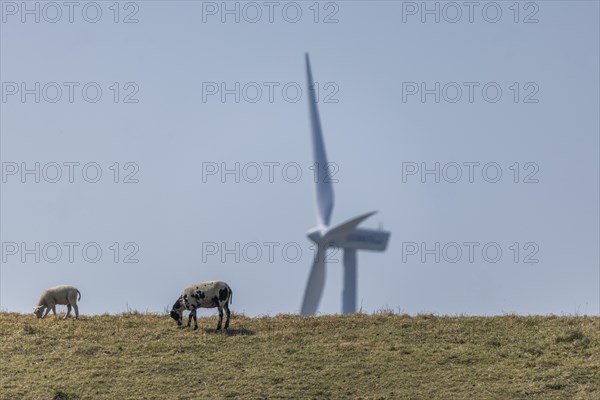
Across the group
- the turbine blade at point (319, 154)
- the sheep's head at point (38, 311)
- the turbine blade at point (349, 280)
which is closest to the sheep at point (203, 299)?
the sheep's head at point (38, 311)

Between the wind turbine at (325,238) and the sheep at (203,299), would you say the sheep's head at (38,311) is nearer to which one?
the sheep at (203,299)

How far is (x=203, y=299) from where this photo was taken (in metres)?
37.8

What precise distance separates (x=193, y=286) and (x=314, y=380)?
7375mm

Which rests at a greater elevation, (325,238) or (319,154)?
(319,154)

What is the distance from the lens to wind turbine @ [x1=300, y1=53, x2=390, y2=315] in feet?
246

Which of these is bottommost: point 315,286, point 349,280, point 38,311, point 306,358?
point 306,358

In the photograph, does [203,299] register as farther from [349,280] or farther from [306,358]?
[349,280]

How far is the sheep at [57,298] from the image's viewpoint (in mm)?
40062

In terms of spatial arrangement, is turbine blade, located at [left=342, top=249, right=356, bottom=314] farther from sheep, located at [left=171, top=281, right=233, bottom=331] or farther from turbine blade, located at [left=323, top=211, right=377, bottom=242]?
sheep, located at [left=171, top=281, right=233, bottom=331]

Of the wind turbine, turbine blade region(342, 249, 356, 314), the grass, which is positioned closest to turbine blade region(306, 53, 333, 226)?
the wind turbine

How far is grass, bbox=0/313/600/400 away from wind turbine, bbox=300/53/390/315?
31982 mm

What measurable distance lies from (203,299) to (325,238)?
41727 millimetres

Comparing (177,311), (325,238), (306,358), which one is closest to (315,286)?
(325,238)

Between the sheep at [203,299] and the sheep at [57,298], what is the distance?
381cm
